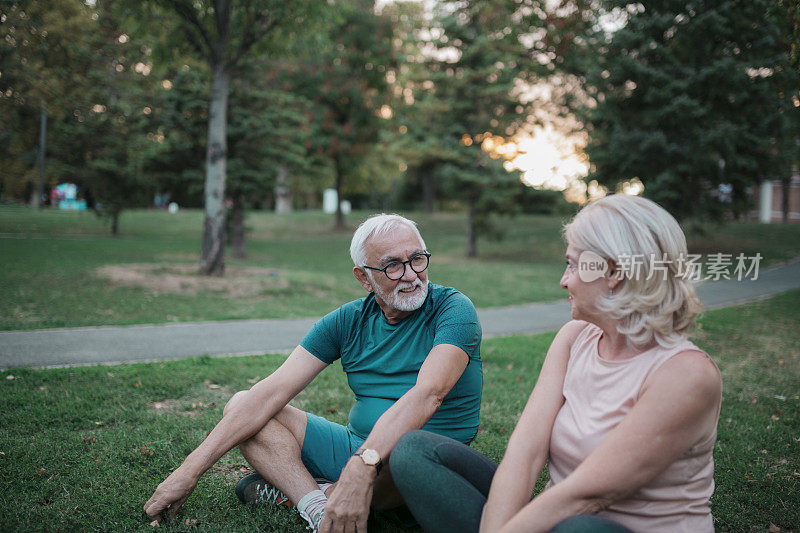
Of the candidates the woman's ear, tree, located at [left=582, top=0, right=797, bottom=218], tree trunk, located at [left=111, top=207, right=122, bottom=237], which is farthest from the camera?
tree trunk, located at [left=111, top=207, right=122, bottom=237]

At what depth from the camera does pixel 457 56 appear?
19.7 meters

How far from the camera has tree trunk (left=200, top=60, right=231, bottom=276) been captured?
457 inches

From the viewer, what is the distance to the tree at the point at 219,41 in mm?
11391

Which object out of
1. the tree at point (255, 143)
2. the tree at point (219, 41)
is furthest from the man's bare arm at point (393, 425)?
the tree at point (255, 143)

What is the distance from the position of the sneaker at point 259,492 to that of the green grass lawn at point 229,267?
6.73 feet

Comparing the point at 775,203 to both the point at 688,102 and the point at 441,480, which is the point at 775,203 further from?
the point at 441,480

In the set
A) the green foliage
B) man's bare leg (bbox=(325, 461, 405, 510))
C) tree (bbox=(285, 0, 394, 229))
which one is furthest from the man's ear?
tree (bbox=(285, 0, 394, 229))

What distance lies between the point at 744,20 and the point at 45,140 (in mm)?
22333

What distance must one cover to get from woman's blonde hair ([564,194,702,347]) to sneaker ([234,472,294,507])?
2045mm

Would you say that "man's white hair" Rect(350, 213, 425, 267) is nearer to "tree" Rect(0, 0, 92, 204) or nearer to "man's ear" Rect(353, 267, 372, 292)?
"man's ear" Rect(353, 267, 372, 292)

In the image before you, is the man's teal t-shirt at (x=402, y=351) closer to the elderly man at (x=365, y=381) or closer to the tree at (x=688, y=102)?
the elderly man at (x=365, y=381)

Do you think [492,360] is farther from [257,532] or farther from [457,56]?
[457,56]

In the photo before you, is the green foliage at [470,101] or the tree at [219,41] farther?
the green foliage at [470,101]

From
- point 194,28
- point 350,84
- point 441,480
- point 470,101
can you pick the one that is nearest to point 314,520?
point 441,480
